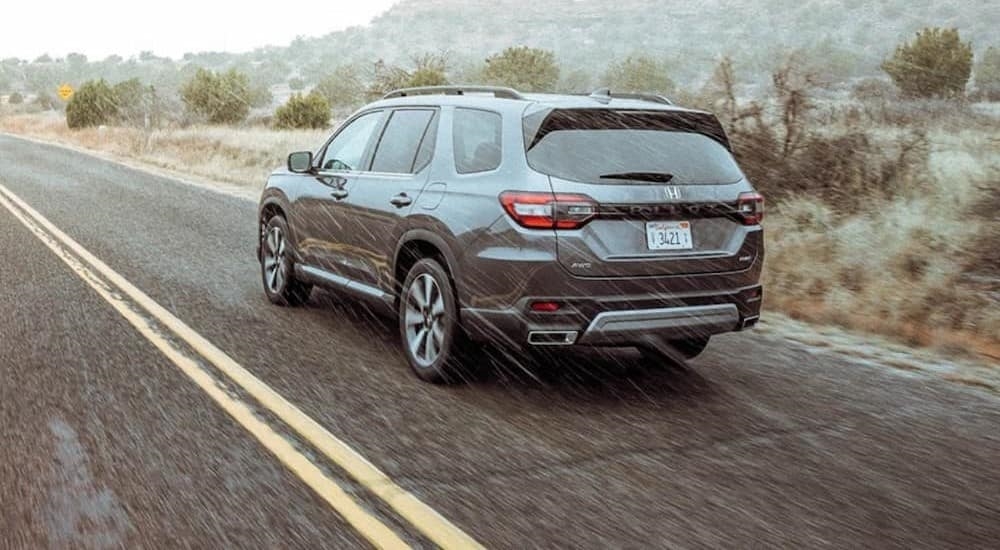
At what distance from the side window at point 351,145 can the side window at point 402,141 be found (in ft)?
0.81

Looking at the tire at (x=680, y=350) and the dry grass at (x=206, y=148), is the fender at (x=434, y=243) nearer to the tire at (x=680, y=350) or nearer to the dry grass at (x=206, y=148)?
the tire at (x=680, y=350)

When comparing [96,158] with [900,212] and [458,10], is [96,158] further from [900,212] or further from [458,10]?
[458,10]

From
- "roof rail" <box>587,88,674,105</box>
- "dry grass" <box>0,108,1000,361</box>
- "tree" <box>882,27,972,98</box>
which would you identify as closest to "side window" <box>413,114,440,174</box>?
"roof rail" <box>587,88,674,105</box>

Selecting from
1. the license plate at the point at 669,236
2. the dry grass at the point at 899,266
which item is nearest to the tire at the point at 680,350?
the license plate at the point at 669,236

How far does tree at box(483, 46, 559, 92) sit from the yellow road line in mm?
38897

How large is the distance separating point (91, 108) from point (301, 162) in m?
50.0

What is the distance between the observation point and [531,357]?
6.31 metres

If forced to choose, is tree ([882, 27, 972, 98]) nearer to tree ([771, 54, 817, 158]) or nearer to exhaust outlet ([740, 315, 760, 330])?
tree ([771, 54, 817, 158])

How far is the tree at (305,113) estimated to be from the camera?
43562 mm

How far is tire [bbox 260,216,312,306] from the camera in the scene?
25.1 ft

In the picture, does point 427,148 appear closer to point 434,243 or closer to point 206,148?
point 434,243

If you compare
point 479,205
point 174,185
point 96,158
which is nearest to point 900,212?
point 479,205

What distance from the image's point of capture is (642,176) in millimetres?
5152

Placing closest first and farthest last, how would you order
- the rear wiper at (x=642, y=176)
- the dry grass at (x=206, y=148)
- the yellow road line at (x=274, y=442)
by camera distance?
the yellow road line at (x=274, y=442) → the rear wiper at (x=642, y=176) → the dry grass at (x=206, y=148)
